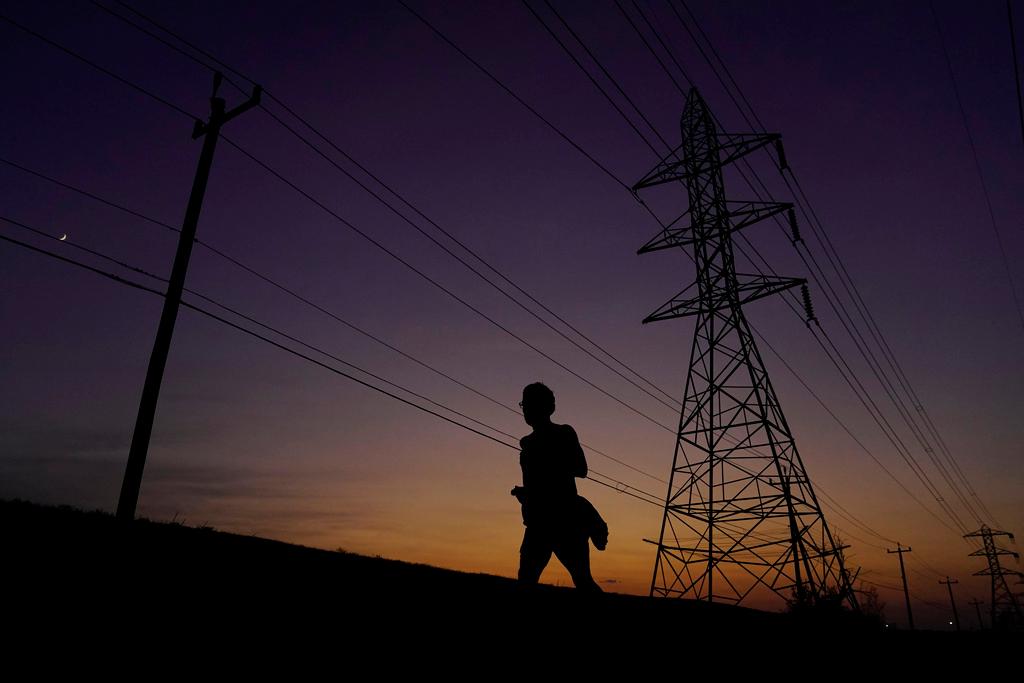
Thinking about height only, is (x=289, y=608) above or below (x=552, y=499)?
below

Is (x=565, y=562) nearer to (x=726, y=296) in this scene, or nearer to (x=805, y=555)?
(x=805, y=555)

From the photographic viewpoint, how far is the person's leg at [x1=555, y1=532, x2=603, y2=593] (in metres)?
5.29

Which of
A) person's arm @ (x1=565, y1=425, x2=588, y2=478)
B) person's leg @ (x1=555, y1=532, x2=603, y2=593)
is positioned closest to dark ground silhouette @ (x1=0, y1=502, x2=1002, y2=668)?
person's leg @ (x1=555, y1=532, x2=603, y2=593)

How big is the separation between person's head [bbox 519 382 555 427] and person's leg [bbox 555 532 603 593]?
41.3 inches

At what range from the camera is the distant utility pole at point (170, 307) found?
10.4 metres

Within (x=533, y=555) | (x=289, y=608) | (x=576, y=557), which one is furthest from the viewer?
(x=533, y=555)

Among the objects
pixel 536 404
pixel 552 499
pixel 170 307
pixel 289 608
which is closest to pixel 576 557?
pixel 552 499

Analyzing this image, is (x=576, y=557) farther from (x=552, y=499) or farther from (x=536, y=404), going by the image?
(x=536, y=404)

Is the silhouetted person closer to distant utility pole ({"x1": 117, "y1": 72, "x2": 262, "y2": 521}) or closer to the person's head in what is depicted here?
the person's head

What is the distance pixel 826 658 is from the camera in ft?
13.3

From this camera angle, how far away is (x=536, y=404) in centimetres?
Answer: 545

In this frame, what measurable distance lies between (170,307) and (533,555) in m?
9.49

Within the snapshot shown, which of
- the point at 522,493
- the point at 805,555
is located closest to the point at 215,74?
the point at 522,493

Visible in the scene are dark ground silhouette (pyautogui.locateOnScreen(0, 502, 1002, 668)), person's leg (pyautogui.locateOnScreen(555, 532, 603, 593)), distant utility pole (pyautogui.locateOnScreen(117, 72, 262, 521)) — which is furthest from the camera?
distant utility pole (pyautogui.locateOnScreen(117, 72, 262, 521))
